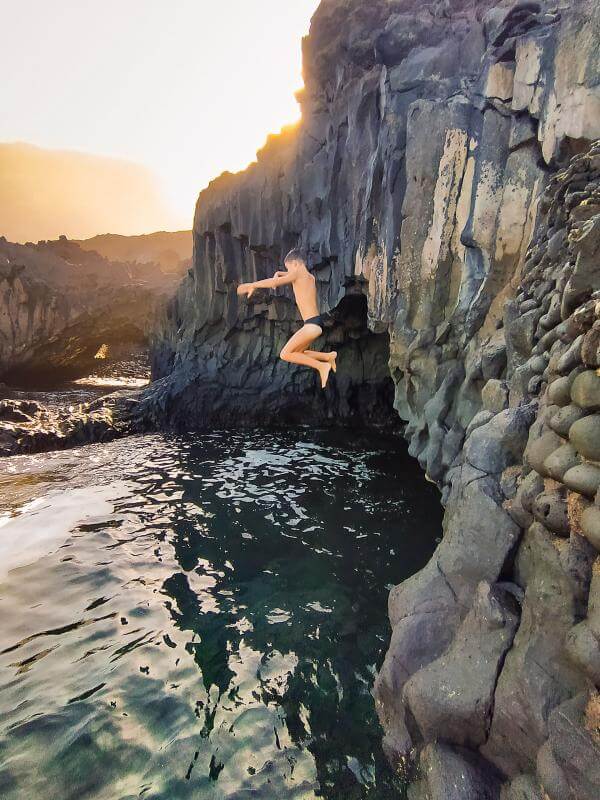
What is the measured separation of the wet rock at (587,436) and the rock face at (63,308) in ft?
108

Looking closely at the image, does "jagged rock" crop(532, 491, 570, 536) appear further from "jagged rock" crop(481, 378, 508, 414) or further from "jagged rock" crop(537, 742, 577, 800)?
"jagged rock" crop(481, 378, 508, 414)

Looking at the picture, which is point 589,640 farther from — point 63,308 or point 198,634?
point 63,308

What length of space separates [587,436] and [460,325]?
8317mm

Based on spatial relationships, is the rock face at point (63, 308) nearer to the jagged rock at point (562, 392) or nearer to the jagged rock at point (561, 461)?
the jagged rock at point (562, 392)

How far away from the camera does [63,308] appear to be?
33.2m

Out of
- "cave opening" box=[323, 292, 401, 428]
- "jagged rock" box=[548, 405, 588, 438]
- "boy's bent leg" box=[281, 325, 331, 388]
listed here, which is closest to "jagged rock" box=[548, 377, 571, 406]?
"jagged rock" box=[548, 405, 588, 438]

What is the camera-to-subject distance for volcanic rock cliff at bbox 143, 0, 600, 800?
3.64 metres

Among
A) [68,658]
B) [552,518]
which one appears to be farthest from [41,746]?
[552,518]

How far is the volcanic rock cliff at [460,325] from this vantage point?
364 centimetres

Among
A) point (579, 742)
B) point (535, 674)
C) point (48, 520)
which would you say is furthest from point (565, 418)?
point (48, 520)

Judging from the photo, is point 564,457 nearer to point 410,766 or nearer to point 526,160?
point 410,766

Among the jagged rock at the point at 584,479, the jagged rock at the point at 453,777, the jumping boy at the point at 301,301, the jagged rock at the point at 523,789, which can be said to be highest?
the jumping boy at the point at 301,301

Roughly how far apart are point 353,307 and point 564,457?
1602 centimetres

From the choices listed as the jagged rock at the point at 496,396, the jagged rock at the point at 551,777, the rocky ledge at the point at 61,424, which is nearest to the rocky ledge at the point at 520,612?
the jagged rock at the point at 551,777
